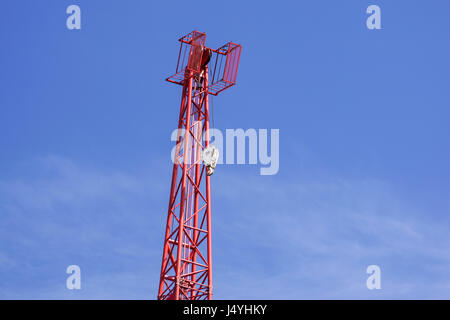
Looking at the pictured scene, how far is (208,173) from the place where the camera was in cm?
7106

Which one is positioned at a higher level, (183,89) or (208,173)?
(183,89)
